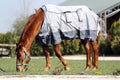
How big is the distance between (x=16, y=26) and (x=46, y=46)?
52.6 m

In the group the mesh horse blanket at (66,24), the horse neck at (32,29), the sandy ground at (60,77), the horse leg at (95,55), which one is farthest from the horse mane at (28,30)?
the sandy ground at (60,77)

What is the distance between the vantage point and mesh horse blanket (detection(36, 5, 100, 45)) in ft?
51.4

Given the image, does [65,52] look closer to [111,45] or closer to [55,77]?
[111,45]

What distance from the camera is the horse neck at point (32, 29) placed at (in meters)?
15.5

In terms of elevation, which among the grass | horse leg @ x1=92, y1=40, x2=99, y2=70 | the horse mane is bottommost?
the grass

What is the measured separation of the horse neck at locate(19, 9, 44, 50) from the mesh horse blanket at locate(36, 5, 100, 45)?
0.16 meters

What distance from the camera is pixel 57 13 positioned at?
15859 mm

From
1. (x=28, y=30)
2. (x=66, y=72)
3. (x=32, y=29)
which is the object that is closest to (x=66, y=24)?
(x=32, y=29)

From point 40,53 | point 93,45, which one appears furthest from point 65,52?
point 93,45

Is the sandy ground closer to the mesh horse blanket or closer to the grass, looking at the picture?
the grass

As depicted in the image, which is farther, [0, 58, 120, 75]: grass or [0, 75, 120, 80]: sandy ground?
[0, 58, 120, 75]: grass

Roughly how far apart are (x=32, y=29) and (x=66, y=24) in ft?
4.14

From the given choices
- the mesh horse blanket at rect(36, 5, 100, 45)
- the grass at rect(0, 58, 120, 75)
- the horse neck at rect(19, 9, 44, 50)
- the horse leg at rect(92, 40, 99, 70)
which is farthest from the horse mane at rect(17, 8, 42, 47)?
the horse leg at rect(92, 40, 99, 70)

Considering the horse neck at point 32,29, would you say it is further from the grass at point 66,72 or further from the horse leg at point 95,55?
the horse leg at point 95,55
